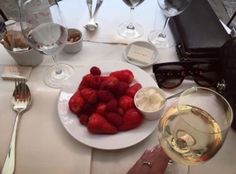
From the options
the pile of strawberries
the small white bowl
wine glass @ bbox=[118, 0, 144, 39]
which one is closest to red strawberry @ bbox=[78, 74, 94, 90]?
the pile of strawberries

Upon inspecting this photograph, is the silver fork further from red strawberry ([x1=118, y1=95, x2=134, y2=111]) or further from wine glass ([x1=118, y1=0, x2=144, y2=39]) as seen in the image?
wine glass ([x1=118, y1=0, x2=144, y2=39])

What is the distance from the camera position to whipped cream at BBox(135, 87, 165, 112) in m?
0.54

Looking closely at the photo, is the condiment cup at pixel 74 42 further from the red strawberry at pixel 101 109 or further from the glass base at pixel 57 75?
the red strawberry at pixel 101 109

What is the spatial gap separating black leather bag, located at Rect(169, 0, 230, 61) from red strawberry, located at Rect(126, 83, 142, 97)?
0.16m

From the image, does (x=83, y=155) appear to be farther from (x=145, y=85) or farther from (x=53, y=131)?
(x=145, y=85)

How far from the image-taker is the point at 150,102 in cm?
55

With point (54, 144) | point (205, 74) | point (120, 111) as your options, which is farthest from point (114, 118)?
point (205, 74)

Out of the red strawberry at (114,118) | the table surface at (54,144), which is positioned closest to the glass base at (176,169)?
the table surface at (54,144)

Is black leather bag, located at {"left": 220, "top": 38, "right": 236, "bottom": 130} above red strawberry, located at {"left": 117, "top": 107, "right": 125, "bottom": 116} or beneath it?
above

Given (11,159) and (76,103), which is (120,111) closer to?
(76,103)

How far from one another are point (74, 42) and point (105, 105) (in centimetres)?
23

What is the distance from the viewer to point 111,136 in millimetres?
524

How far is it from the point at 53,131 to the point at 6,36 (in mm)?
275

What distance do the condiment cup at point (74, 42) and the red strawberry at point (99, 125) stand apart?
0.77 feet
